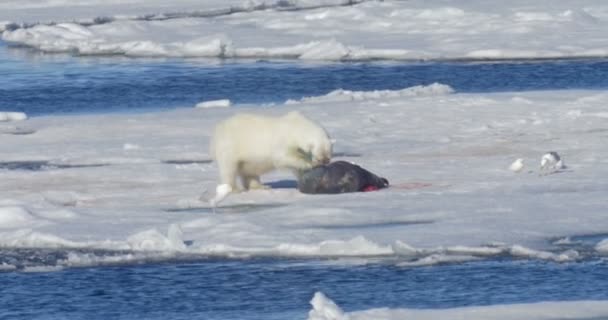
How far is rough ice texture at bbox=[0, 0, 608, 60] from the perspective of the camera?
2312 cm

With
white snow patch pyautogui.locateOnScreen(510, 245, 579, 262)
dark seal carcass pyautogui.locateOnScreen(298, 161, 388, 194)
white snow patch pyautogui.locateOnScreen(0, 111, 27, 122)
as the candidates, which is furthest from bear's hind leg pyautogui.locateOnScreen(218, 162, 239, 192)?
white snow patch pyautogui.locateOnScreen(0, 111, 27, 122)

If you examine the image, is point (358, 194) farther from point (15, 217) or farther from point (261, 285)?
point (261, 285)

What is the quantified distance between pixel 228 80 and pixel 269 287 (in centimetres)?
1264

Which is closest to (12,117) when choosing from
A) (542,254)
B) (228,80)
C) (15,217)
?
(228,80)

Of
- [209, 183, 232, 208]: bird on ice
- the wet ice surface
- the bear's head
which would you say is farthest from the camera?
[209, 183, 232, 208]: bird on ice

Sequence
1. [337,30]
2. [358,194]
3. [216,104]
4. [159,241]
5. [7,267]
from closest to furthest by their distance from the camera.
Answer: [7,267], [159,241], [358,194], [216,104], [337,30]

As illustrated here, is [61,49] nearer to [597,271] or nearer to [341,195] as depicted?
[341,195]

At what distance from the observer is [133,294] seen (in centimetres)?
846

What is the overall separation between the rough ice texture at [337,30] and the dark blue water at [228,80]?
90cm

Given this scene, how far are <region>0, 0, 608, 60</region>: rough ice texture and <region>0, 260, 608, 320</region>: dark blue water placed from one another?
1349 centimetres

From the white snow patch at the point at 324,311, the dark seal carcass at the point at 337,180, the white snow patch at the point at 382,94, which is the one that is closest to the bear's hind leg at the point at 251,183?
the dark seal carcass at the point at 337,180

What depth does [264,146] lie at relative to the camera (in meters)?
10.8

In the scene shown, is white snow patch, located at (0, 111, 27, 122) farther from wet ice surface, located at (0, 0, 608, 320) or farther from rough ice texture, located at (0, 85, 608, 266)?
rough ice texture, located at (0, 85, 608, 266)

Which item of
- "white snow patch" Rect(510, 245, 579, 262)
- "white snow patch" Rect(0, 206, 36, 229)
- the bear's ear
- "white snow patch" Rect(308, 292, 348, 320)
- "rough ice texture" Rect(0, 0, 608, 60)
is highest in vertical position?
"rough ice texture" Rect(0, 0, 608, 60)
